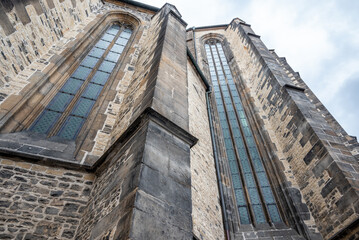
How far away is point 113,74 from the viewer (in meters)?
5.96

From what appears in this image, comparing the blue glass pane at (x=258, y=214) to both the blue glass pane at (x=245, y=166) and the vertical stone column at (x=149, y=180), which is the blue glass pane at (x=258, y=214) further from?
the vertical stone column at (x=149, y=180)

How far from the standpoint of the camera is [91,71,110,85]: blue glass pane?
5.65 meters

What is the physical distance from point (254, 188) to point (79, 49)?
6285 millimetres

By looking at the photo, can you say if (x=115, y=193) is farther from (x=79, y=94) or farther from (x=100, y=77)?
(x=100, y=77)

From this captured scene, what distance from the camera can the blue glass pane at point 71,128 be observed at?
4.19 metres

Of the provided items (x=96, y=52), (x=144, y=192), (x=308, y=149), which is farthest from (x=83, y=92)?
(x=308, y=149)

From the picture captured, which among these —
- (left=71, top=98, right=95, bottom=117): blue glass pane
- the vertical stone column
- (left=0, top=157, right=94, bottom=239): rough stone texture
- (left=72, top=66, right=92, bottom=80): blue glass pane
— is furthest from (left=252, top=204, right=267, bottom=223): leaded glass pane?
(left=72, top=66, right=92, bottom=80): blue glass pane

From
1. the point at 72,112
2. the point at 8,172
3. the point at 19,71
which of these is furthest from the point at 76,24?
the point at 8,172

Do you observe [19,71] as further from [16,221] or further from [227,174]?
[227,174]

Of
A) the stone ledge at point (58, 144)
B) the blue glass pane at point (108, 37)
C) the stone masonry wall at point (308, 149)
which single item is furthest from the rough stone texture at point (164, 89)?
the stone masonry wall at point (308, 149)

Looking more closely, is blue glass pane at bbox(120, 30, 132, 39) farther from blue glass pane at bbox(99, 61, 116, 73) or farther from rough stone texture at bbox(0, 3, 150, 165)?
blue glass pane at bbox(99, 61, 116, 73)

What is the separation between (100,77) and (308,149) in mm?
5600

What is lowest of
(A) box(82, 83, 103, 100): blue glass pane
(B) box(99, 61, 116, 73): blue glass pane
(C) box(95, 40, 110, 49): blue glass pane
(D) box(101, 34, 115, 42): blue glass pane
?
(A) box(82, 83, 103, 100): blue glass pane

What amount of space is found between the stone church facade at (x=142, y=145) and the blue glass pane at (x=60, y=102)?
3 cm
